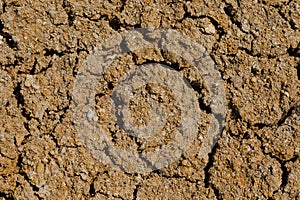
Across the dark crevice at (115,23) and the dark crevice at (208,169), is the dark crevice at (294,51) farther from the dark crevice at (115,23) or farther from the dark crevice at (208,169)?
the dark crevice at (115,23)

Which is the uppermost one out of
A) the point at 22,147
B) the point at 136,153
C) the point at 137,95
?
the point at 137,95

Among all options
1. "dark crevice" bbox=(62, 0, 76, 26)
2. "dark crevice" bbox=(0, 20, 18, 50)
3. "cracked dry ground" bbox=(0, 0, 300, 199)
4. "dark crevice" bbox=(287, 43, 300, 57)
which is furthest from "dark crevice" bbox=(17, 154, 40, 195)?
"dark crevice" bbox=(287, 43, 300, 57)

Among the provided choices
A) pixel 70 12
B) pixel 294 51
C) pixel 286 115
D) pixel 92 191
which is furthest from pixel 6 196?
pixel 294 51

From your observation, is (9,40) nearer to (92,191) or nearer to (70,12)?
(70,12)

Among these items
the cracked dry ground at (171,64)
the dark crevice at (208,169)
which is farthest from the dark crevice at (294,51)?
the dark crevice at (208,169)

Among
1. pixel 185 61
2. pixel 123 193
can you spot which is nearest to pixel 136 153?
pixel 123 193

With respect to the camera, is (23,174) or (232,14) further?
(232,14)

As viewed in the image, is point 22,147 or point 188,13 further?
point 188,13

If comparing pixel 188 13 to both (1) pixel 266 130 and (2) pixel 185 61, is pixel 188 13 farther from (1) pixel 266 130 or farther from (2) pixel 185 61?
(1) pixel 266 130
